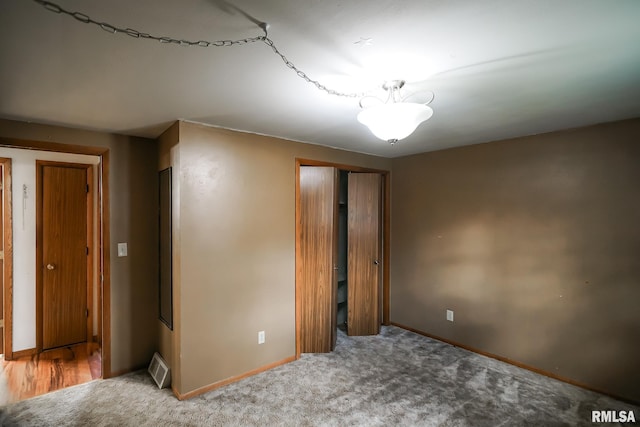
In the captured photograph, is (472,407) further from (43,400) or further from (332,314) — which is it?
(43,400)

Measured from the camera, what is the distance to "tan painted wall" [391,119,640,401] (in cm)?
246

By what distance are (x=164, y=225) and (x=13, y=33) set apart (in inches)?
71.6

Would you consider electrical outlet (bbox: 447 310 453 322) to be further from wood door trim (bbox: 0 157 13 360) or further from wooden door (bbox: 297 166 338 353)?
wood door trim (bbox: 0 157 13 360)

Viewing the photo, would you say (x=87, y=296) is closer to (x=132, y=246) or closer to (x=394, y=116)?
(x=132, y=246)

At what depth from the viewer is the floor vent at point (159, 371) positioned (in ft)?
8.39

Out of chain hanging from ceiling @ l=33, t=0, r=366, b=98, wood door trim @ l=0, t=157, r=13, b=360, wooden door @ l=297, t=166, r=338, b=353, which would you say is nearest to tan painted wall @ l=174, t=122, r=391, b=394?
wooden door @ l=297, t=166, r=338, b=353

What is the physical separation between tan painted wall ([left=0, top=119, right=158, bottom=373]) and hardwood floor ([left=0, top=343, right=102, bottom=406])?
40 centimetres

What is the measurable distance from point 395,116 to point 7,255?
13.8ft

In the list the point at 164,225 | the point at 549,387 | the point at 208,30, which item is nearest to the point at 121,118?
the point at 164,225

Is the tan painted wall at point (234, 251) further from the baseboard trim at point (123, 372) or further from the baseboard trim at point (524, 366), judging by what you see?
the baseboard trim at point (524, 366)

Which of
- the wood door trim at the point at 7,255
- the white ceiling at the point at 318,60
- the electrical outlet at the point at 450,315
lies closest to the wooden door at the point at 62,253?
the wood door trim at the point at 7,255

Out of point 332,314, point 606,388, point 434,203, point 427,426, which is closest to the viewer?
point 427,426

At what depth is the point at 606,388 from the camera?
2.50 metres

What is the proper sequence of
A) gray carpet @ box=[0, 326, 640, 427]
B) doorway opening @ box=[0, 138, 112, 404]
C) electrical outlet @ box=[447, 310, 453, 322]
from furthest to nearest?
electrical outlet @ box=[447, 310, 453, 322] < doorway opening @ box=[0, 138, 112, 404] < gray carpet @ box=[0, 326, 640, 427]
